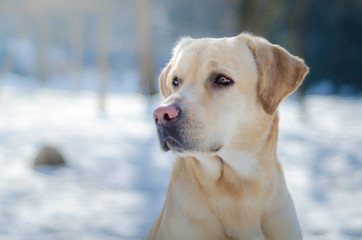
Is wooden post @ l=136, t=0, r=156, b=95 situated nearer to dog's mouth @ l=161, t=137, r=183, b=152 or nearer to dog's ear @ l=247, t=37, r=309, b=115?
dog's ear @ l=247, t=37, r=309, b=115

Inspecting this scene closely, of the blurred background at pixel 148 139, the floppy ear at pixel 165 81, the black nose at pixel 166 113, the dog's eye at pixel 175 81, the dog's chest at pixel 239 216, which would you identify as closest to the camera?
the black nose at pixel 166 113

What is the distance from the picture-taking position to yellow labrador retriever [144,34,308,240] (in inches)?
101

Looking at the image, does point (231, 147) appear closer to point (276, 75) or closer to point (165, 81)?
point (276, 75)

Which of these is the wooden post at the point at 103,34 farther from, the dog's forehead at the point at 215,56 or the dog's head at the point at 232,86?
the dog's head at the point at 232,86

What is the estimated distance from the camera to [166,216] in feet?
8.80

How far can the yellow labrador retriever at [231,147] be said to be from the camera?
8.45ft

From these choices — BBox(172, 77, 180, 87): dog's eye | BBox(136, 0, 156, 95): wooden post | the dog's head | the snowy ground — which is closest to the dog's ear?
the dog's head

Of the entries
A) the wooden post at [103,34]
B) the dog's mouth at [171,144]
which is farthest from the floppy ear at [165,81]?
the wooden post at [103,34]

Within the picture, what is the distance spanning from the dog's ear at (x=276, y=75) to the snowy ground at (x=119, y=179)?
1.58m

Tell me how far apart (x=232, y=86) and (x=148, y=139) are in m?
6.78

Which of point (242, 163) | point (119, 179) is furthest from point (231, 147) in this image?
point (119, 179)

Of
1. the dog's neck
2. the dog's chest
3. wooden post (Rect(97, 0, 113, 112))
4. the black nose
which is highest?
wooden post (Rect(97, 0, 113, 112))

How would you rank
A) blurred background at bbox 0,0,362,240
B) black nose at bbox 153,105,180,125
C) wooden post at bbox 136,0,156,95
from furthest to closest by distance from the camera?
wooden post at bbox 136,0,156,95, blurred background at bbox 0,0,362,240, black nose at bbox 153,105,180,125

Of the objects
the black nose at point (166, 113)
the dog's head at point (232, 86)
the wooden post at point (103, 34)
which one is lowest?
the black nose at point (166, 113)
